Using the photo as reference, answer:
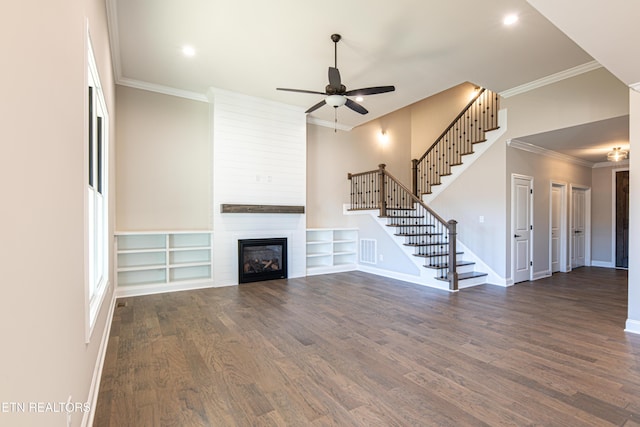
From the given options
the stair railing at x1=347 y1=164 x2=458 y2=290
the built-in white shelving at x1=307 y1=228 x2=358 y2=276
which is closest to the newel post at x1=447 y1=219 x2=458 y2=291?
the stair railing at x1=347 y1=164 x2=458 y2=290

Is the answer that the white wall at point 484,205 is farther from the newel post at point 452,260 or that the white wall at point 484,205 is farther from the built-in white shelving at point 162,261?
the built-in white shelving at point 162,261

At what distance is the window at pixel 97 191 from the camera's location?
8.13ft

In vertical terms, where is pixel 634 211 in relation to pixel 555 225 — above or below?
above

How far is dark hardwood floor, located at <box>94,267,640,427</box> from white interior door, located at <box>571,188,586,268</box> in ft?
11.9

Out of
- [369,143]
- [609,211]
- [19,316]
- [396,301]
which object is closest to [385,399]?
[19,316]

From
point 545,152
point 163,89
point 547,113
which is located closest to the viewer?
point 547,113

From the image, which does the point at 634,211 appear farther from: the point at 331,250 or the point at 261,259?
the point at 261,259

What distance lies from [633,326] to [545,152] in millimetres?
4128

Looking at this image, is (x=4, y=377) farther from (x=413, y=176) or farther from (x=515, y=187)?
(x=413, y=176)

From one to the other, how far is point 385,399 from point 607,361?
2163 mm

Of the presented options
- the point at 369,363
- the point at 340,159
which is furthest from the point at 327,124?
the point at 369,363

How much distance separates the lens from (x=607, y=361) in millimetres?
2744

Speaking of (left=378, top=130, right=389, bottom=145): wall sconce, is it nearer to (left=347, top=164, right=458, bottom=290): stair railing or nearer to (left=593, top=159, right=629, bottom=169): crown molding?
(left=347, top=164, right=458, bottom=290): stair railing

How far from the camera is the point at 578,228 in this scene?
25.9 feet
